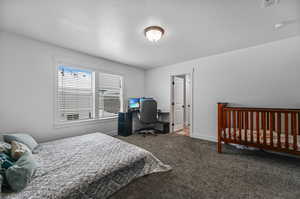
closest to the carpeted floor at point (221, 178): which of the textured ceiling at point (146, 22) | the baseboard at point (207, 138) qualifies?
the baseboard at point (207, 138)

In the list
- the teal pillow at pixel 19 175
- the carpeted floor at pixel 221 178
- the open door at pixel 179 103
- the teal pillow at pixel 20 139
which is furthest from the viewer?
the open door at pixel 179 103

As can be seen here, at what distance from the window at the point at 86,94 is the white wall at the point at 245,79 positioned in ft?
6.95

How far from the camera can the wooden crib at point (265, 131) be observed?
6.06 ft

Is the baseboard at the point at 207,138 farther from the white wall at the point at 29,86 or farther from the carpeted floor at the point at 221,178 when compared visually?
the white wall at the point at 29,86

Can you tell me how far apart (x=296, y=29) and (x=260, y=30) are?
571 mm

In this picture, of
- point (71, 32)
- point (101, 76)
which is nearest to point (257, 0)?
point (71, 32)

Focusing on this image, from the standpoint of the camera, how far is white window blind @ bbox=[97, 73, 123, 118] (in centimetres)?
344

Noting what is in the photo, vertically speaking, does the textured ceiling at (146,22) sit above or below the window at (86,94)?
above

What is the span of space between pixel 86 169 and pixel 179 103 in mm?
3712

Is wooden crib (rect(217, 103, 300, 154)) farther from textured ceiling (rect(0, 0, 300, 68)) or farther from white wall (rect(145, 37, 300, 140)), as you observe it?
textured ceiling (rect(0, 0, 300, 68))

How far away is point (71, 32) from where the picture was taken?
2.08m

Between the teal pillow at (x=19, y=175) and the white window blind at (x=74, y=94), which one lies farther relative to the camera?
the white window blind at (x=74, y=94)

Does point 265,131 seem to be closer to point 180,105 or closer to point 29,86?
point 180,105

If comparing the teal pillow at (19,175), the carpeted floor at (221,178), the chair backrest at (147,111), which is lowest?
the carpeted floor at (221,178)
